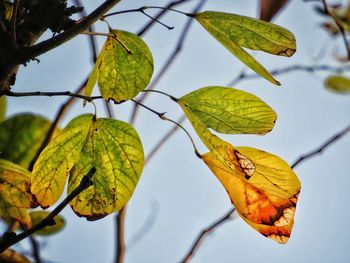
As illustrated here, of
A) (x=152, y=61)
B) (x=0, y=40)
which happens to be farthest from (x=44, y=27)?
Answer: (x=152, y=61)

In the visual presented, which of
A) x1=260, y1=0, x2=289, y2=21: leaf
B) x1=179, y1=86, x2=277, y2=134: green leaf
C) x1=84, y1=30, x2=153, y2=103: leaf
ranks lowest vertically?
x1=179, y1=86, x2=277, y2=134: green leaf

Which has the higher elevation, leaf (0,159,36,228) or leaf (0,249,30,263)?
leaf (0,159,36,228)

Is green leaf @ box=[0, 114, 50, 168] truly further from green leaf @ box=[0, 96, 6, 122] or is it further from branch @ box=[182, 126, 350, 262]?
branch @ box=[182, 126, 350, 262]

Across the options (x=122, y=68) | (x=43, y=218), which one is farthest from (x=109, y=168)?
(x=43, y=218)

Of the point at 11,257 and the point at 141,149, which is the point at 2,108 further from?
the point at 141,149

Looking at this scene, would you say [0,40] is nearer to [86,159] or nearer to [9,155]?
[86,159]

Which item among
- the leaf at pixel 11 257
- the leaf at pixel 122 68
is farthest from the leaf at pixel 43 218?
the leaf at pixel 122 68

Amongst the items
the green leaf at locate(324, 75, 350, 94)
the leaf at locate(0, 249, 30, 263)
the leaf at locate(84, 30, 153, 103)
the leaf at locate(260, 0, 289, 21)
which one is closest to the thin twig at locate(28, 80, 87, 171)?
the leaf at locate(0, 249, 30, 263)
